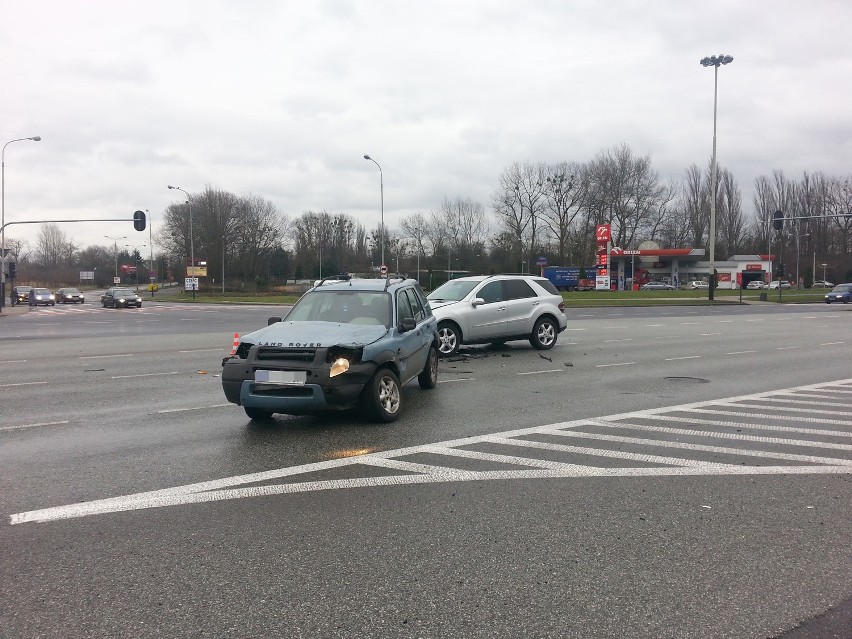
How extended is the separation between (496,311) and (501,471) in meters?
9.59

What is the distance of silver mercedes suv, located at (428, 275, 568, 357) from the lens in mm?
14852

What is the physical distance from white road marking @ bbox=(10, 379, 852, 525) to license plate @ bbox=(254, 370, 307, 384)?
119 cm

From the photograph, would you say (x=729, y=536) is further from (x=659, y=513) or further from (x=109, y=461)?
(x=109, y=461)

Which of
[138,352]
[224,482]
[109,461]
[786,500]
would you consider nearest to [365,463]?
[224,482]

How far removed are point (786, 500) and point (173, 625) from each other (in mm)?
4582

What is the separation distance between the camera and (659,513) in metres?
5.00

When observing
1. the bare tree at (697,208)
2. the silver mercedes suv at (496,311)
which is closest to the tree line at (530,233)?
the bare tree at (697,208)

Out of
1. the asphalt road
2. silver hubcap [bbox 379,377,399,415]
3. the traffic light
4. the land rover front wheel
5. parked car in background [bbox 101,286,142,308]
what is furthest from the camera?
parked car in background [bbox 101,286,142,308]

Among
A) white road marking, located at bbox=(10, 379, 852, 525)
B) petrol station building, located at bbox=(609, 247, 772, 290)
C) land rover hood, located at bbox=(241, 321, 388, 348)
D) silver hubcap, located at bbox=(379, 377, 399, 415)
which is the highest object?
petrol station building, located at bbox=(609, 247, 772, 290)

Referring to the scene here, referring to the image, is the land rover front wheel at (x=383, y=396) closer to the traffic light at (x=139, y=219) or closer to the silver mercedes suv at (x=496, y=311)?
the silver mercedes suv at (x=496, y=311)

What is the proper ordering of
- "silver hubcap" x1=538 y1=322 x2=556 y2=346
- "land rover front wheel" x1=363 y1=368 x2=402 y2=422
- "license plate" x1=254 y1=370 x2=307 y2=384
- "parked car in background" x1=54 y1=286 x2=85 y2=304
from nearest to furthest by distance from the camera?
"license plate" x1=254 y1=370 x2=307 y2=384 → "land rover front wheel" x1=363 y1=368 x2=402 y2=422 → "silver hubcap" x1=538 y1=322 x2=556 y2=346 → "parked car in background" x1=54 y1=286 x2=85 y2=304

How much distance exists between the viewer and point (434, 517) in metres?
4.87

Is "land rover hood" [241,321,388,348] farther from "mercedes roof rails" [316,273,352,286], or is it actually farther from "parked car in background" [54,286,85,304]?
"parked car in background" [54,286,85,304]

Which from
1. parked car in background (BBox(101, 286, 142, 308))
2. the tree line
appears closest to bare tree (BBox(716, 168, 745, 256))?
the tree line
